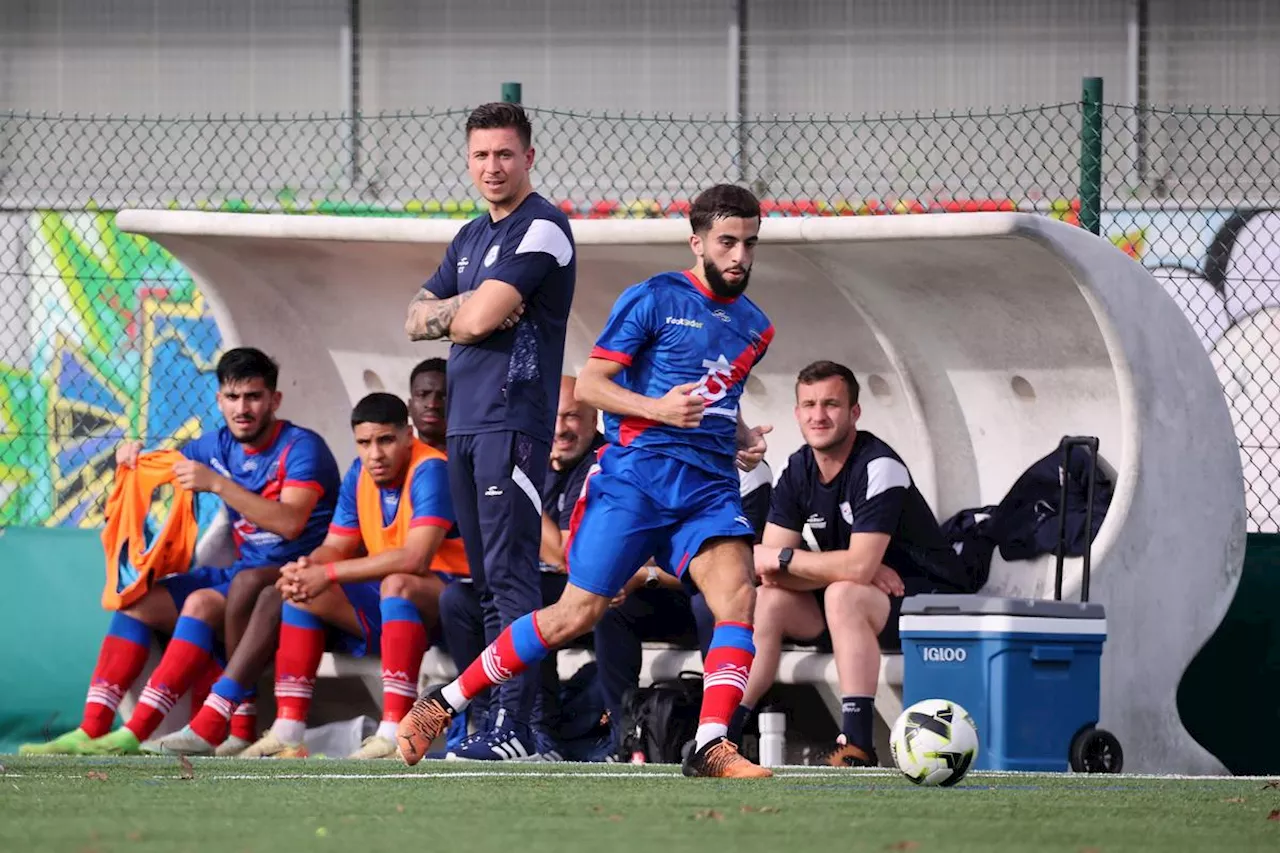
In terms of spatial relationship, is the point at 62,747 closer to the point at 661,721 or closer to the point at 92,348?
the point at 661,721

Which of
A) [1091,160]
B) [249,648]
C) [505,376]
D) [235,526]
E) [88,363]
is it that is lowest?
[249,648]

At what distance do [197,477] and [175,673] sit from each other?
0.79 meters

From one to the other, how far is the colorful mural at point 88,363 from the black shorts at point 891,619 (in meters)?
8.27

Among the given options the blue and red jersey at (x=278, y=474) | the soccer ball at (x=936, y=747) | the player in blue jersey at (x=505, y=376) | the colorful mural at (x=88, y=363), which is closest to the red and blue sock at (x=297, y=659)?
the blue and red jersey at (x=278, y=474)

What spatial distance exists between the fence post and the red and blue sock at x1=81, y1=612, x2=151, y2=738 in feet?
13.5

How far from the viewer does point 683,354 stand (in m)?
6.07

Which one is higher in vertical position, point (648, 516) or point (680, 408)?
point (680, 408)

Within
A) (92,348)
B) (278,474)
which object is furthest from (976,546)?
(92,348)

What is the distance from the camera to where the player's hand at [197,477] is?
328 inches

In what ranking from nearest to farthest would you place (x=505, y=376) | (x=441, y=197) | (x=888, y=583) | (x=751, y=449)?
1. (x=751, y=449)
2. (x=505, y=376)
3. (x=888, y=583)
4. (x=441, y=197)

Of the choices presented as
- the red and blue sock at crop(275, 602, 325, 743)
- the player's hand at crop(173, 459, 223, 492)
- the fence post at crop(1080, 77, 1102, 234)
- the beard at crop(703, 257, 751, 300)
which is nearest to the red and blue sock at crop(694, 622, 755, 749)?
the beard at crop(703, 257, 751, 300)

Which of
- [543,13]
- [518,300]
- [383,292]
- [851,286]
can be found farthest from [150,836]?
[543,13]

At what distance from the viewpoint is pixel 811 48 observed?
16.2 m

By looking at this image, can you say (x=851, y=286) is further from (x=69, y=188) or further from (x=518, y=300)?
(x=69, y=188)
